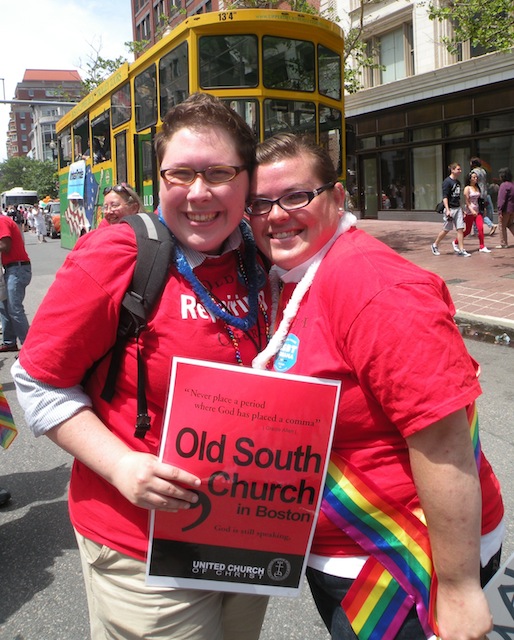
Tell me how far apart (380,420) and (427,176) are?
856 inches

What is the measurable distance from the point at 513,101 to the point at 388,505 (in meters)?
19.3

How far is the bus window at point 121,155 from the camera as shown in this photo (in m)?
11.5

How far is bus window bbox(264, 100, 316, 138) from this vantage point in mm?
8672

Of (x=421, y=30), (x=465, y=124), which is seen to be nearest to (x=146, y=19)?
(x=421, y=30)

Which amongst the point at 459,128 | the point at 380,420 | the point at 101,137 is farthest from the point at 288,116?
the point at 459,128

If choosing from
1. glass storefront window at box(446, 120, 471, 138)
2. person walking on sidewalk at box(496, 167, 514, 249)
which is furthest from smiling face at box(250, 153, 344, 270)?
glass storefront window at box(446, 120, 471, 138)

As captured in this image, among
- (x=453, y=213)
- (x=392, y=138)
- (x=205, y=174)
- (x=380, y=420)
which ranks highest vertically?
(x=392, y=138)

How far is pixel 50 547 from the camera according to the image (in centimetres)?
329

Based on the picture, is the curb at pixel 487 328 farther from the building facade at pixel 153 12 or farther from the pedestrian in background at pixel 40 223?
the building facade at pixel 153 12

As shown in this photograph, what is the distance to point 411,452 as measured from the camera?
1274 mm

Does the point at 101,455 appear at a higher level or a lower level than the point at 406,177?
lower

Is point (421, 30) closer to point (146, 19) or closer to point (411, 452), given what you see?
point (411, 452)

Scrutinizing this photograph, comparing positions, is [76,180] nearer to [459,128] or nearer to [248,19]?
[248,19]

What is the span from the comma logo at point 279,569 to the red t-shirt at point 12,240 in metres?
6.11
